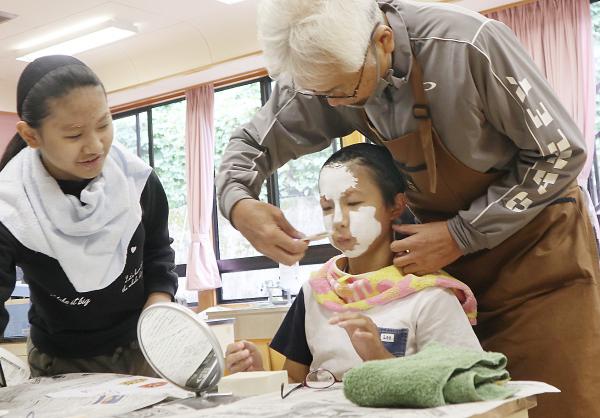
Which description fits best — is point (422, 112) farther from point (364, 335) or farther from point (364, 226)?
point (364, 335)

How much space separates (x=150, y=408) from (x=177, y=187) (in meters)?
6.97

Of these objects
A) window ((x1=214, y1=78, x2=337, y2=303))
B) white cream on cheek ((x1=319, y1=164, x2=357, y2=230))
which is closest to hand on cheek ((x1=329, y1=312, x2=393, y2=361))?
white cream on cheek ((x1=319, y1=164, x2=357, y2=230))

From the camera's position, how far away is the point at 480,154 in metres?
1.56

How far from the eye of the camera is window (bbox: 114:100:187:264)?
8.09 m

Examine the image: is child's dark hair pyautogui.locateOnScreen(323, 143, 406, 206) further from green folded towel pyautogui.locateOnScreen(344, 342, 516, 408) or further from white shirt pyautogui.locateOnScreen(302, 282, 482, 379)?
green folded towel pyautogui.locateOnScreen(344, 342, 516, 408)

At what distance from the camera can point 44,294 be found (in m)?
1.94

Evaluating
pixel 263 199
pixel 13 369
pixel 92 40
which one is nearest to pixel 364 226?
pixel 13 369

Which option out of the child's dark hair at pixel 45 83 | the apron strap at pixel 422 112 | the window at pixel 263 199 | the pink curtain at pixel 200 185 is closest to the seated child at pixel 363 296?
the apron strap at pixel 422 112

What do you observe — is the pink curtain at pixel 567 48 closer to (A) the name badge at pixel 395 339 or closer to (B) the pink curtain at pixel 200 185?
(B) the pink curtain at pixel 200 185

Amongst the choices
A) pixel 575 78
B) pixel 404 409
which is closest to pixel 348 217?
pixel 404 409

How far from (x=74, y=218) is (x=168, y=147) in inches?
258

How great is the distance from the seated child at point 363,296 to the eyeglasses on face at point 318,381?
79 millimetres

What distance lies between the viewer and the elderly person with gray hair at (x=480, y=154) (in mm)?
1491

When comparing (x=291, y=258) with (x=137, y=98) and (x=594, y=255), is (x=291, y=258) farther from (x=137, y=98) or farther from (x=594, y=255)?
(x=137, y=98)
